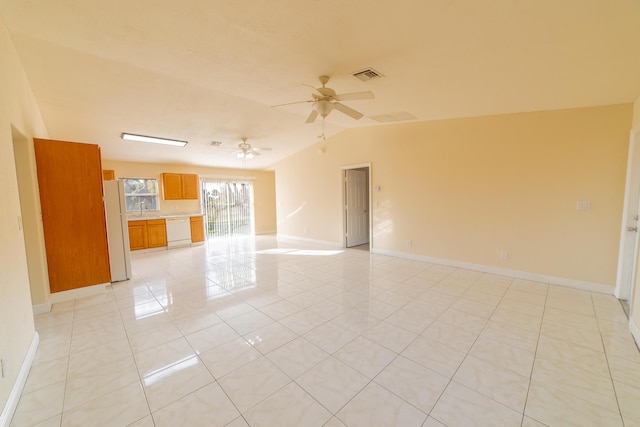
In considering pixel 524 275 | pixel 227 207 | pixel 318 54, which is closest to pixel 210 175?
pixel 227 207

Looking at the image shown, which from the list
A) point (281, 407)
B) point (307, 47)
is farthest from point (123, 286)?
point (307, 47)

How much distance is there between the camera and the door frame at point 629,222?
2949mm

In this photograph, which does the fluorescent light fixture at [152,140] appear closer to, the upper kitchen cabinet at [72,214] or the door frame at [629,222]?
the upper kitchen cabinet at [72,214]

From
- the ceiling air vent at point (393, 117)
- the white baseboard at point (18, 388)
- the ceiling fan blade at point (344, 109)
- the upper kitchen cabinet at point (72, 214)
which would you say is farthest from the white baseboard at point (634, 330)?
the upper kitchen cabinet at point (72, 214)

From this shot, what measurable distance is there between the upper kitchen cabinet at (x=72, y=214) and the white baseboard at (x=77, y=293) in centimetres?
6

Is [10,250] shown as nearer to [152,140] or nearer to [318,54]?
[318,54]

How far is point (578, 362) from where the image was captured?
198 centimetres

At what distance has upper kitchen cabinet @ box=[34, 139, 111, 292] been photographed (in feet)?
10.3

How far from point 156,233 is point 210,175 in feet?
7.73

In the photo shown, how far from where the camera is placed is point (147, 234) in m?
6.38

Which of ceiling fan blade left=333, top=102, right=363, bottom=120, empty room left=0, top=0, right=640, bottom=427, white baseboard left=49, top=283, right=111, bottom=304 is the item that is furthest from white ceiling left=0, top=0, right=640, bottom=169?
white baseboard left=49, top=283, right=111, bottom=304

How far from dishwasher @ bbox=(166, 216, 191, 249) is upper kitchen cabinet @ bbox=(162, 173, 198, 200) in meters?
0.66

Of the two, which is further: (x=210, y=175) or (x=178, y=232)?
(x=210, y=175)

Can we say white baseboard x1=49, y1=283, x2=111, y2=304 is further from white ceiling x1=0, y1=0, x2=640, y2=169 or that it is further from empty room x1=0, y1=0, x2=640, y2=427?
white ceiling x1=0, y1=0, x2=640, y2=169
